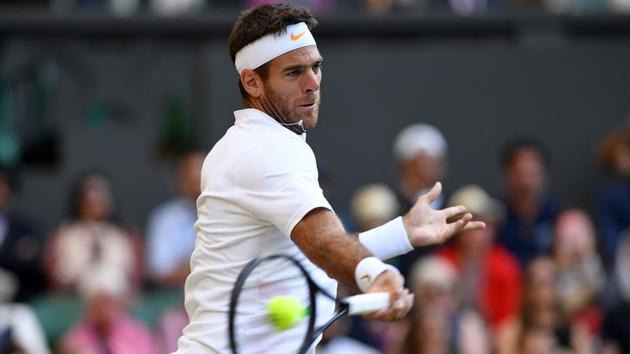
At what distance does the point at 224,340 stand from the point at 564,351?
483 centimetres

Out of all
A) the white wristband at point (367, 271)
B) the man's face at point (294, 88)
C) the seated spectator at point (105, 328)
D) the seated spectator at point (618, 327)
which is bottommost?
the seated spectator at point (618, 327)

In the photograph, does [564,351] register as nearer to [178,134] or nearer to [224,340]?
[178,134]

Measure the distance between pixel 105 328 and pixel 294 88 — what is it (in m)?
4.52

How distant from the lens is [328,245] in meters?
4.54

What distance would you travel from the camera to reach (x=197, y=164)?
9992mm

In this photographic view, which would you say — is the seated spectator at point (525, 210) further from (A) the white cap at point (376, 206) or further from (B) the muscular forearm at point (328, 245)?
(B) the muscular forearm at point (328, 245)

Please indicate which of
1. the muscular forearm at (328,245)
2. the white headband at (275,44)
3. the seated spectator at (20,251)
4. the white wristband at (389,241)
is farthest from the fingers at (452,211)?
the seated spectator at (20,251)

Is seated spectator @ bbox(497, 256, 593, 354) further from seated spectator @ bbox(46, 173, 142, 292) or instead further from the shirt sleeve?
the shirt sleeve

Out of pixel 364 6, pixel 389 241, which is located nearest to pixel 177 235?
pixel 364 6

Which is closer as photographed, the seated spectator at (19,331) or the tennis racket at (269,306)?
the tennis racket at (269,306)

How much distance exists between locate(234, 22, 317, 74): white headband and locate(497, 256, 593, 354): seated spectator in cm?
459

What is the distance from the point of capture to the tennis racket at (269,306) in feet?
15.4

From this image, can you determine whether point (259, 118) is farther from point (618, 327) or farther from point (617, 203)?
point (617, 203)

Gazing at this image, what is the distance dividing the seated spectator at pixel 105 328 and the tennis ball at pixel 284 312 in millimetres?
4691
